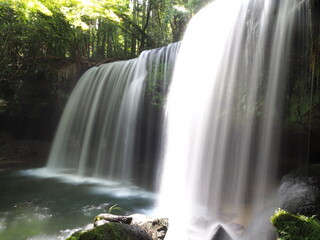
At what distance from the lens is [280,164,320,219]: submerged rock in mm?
3899

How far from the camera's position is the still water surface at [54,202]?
511 cm

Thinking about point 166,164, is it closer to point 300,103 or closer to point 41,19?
point 300,103

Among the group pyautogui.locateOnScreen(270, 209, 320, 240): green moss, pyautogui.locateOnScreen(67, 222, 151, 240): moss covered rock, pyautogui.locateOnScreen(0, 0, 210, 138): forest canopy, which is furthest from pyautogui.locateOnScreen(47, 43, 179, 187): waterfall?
pyautogui.locateOnScreen(270, 209, 320, 240): green moss

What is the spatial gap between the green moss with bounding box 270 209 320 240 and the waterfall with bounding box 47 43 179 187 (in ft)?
22.3

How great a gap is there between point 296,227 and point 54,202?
6.09 metres

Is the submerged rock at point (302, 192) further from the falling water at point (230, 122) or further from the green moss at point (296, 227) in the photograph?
the green moss at point (296, 227)

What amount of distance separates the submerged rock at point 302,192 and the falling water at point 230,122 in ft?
1.78

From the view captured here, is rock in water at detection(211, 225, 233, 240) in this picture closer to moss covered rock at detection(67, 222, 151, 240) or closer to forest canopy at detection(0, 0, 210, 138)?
moss covered rock at detection(67, 222, 151, 240)

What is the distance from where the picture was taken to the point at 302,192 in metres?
4.17

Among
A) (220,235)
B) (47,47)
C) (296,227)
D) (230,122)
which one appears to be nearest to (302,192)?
(220,235)

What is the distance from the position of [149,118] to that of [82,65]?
5.68 meters

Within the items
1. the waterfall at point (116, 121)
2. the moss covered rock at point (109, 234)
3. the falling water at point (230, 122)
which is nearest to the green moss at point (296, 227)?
the moss covered rock at point (109, 234)

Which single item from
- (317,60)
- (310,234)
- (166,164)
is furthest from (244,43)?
(310,234)

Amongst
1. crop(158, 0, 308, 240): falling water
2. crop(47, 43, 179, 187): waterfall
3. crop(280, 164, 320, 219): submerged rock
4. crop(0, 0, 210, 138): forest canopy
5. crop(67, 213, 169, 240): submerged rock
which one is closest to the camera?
crop(67, 213, 169, 240): submerged rock
